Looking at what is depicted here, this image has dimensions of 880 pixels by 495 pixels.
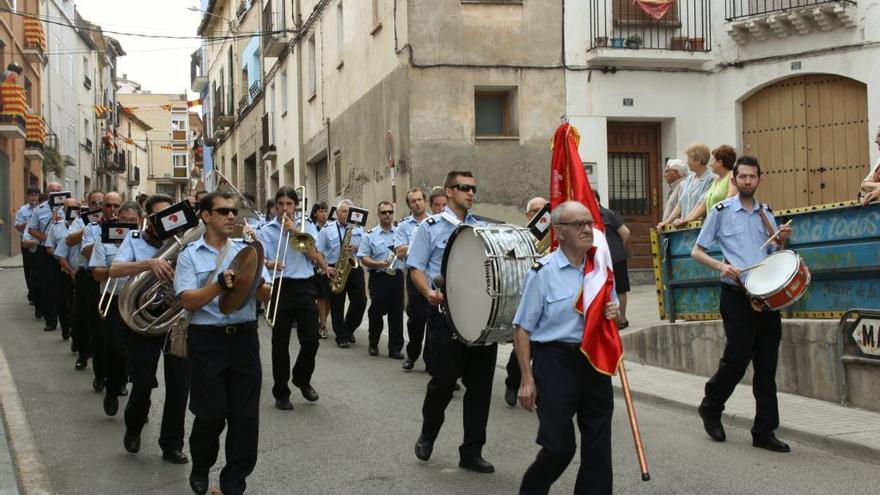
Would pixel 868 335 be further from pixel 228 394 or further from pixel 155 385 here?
pixel 155 385

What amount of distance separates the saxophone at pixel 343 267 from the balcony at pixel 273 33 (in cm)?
1608

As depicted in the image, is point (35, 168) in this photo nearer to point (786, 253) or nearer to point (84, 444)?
point (84, 444)

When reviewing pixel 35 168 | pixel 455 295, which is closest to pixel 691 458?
pixel 455 295

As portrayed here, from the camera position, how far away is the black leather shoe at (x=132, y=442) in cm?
747

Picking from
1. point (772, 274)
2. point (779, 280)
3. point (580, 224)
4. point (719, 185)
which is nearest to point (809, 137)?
point (719, 185)

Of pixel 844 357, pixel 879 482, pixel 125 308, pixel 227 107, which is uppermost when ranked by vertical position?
pixel 227 107

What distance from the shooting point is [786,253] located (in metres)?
7.07

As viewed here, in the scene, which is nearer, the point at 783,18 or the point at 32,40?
the point at 783,18

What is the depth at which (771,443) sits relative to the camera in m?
Result: 7.27

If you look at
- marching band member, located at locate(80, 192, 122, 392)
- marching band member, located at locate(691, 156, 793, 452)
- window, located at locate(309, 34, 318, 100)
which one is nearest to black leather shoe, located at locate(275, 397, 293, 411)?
marching band member, located at locate(80, 192, 122, 392)

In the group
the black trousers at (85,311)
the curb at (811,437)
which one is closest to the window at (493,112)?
the black trousers at (85,311)

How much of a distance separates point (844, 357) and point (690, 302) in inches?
95.4

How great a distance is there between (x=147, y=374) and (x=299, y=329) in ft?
7.57

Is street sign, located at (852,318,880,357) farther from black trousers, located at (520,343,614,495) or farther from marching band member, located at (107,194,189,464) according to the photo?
marching band member, located at (107,194,189,464)
